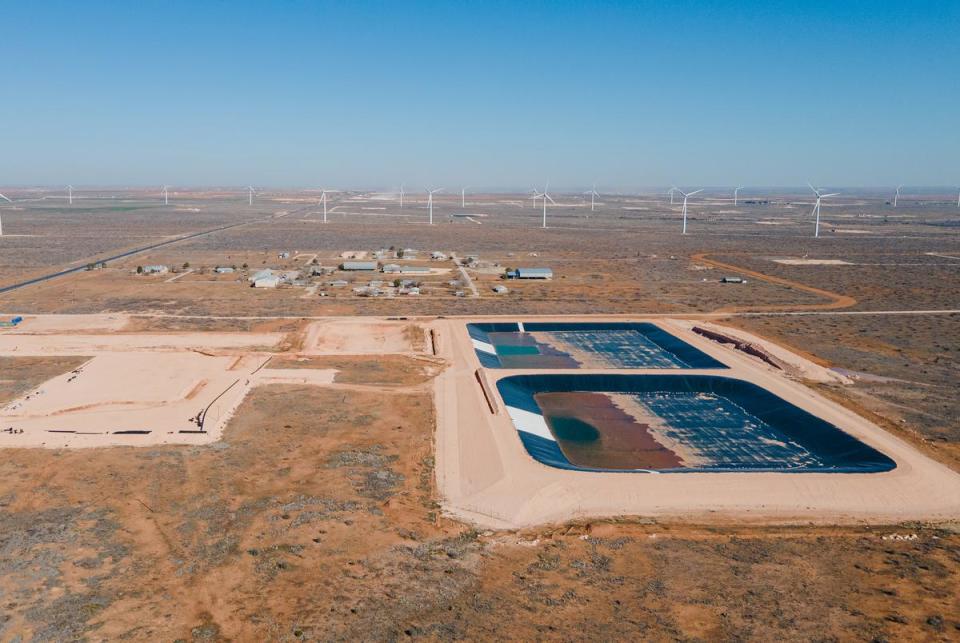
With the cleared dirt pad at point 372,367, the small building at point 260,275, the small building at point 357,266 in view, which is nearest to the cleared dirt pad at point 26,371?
the cleared dirt pad at point 372,367

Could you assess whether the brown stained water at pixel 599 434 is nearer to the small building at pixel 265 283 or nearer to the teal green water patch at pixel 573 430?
the teal green water patch at pixel 573 430

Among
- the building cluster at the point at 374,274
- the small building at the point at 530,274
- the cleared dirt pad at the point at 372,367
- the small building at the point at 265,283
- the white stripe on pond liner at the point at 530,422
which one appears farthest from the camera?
the small building at the point at 530,274

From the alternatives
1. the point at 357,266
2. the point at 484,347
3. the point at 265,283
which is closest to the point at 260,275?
the point at 265,283

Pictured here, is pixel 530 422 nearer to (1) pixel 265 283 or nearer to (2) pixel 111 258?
(1) pixel 265 283

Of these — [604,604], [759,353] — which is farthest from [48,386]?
[759,353]

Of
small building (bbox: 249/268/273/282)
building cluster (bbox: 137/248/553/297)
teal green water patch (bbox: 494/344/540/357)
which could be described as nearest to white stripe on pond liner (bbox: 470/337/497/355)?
teal green water patch (bbox: 494/344/540/357)

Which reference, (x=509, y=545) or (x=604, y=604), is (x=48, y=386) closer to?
(x=509, y=545)
